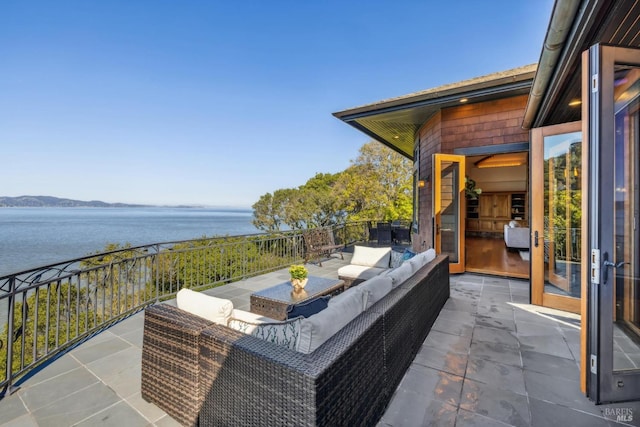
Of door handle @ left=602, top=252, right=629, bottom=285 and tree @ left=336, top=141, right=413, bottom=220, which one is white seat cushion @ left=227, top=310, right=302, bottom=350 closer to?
door handle @ left=602, top=252, right=629, bottom=285

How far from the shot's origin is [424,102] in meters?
5.59

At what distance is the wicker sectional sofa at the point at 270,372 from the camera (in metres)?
1.21

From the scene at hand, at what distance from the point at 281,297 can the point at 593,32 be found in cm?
358

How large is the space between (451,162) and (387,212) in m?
8.45

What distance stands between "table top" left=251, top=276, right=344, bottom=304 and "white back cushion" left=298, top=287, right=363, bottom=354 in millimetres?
1396

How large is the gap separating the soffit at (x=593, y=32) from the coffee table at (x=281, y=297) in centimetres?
329

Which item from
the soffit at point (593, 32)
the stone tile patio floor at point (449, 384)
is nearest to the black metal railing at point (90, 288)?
the stone tile patio floor at point (449, 384)

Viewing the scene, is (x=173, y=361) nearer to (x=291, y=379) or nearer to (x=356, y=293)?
(x=291, y=379)

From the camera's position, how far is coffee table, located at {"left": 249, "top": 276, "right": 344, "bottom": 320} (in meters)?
3.07

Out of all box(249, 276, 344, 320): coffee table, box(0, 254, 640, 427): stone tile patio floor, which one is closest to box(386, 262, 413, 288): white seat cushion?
box(0, 254, 640, 427): stone tile patio floor

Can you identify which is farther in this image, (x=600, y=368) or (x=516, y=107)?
(x=516, y=107)

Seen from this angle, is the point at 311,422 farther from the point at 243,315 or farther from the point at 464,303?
the point at 464,303

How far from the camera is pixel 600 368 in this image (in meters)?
1.86

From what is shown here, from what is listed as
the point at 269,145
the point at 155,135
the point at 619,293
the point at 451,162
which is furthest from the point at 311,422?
the point at 269,145
